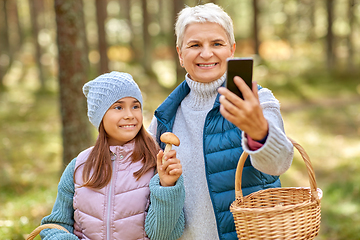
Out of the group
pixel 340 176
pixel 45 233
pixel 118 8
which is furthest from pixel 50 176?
pixel 118 8

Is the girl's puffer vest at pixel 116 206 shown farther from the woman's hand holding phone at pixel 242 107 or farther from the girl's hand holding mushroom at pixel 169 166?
the woman's hand holding phone at pixel 242 107

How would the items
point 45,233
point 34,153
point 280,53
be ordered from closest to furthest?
1. point 45,233
2. point 34,153
3. point 280,53

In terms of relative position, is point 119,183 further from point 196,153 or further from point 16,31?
point 16,31

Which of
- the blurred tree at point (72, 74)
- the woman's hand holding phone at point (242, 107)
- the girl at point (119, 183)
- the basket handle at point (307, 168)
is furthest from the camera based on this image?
the blurred tree at point (72, 74)

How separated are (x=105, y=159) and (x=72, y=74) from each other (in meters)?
3.16

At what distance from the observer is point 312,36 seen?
73.5 feet

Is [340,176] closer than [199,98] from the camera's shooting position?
No

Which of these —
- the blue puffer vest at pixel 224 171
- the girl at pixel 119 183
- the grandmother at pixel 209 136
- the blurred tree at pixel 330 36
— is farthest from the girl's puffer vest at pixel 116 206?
the blurred tree at pixel 330 36

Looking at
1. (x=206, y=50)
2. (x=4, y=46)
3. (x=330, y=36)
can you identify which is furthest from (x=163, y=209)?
(x=4, y=46)

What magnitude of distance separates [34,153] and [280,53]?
19.7m

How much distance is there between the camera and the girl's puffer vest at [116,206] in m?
2.26

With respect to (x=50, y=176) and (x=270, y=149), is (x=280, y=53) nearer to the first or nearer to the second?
(x=50, y=176)

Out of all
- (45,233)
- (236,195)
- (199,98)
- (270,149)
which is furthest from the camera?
(199,98)

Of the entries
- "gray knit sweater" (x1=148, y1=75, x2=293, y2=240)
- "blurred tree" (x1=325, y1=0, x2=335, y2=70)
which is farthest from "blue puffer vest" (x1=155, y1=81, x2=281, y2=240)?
"blurred tree" (x1=325, y1=0, x2=335, y2=70)
